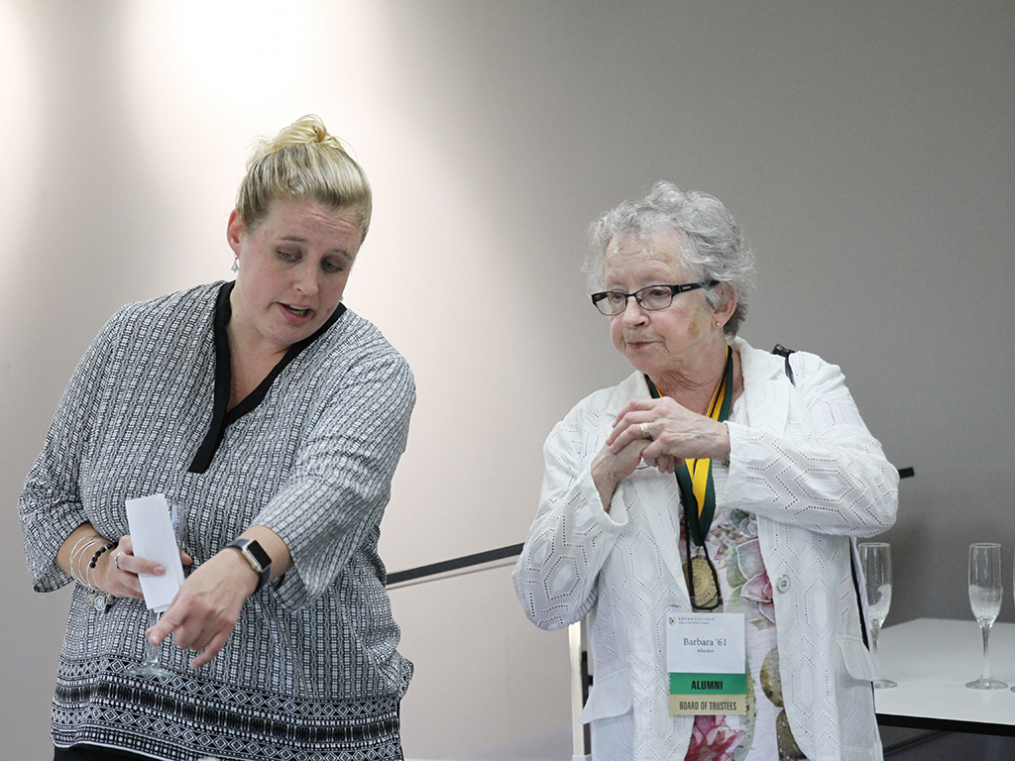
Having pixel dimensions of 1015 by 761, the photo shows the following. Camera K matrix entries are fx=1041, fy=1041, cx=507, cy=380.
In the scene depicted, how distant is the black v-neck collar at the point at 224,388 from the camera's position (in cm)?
158

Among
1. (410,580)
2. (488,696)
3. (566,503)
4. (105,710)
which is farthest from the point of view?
(488,696)

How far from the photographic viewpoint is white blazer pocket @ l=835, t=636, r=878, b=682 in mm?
1797

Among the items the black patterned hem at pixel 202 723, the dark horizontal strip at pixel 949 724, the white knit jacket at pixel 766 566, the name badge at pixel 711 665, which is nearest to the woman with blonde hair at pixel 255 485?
the black patterned hem at pixel 202 723

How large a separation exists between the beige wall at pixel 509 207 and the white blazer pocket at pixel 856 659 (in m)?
1.62

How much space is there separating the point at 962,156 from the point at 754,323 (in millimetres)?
1005

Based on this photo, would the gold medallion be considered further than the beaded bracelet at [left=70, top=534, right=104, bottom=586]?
Yes

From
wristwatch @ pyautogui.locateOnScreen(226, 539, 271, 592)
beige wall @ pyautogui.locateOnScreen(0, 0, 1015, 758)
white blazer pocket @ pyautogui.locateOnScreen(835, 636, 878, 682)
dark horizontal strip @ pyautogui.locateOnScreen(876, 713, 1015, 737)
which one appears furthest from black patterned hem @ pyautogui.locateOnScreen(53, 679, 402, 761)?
beige wall @ pyautogui.locateOnScreen(0, 0, 1015, 758)

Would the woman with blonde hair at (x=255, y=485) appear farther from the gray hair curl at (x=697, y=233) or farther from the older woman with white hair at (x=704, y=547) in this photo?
the gray hair curl at (x=697, y=233)

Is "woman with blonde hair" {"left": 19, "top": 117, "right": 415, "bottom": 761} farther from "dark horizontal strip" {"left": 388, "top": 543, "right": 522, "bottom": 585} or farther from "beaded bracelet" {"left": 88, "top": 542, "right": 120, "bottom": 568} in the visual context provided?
"dark horizontal strip" {"left": 388, "top": 543, "right": 522, "bottom": 585}

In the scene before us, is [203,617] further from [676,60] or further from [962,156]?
[676,60]

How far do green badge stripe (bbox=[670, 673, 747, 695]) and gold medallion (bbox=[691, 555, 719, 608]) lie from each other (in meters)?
0.12

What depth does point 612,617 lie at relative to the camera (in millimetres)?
1880

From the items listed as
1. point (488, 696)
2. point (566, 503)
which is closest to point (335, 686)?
point (566, 503)

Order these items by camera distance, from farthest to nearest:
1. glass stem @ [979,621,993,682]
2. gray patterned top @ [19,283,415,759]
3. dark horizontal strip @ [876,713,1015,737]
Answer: glass stem @ [979,621,993,682], dark horizontal strip @ [876,713,1015,737], gray patterned top @ [19,283,415,759]
